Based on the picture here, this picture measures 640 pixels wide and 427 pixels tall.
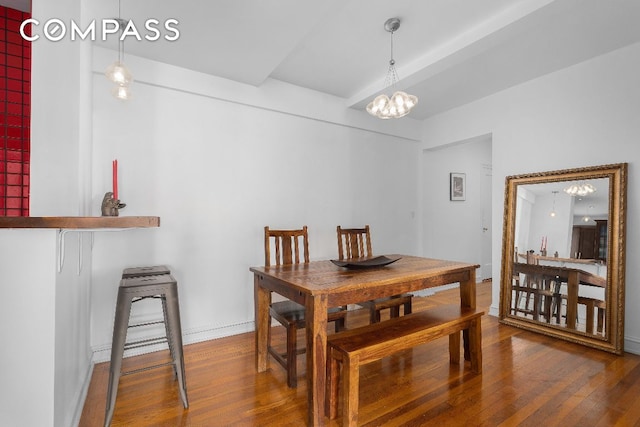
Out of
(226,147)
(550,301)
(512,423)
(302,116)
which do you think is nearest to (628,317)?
(550,301)

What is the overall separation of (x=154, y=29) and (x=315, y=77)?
1.56 metres

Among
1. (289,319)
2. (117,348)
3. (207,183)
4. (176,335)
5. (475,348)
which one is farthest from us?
(207,183)

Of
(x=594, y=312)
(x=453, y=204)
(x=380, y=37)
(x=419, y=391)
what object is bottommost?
(x=419, y=391)

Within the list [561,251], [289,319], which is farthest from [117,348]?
[561,251]

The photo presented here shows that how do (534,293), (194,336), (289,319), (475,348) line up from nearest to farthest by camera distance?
1. (289,319)
2. (475,348)
3. (194,336)
4. (534,293)

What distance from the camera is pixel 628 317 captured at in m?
2.67

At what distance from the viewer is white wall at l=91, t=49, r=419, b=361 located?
8.41 feet

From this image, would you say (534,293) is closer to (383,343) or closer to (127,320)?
(383,343)

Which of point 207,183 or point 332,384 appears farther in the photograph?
point 207,183

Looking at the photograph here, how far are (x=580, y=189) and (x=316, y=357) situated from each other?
116 inches

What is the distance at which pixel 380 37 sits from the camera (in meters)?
2.60

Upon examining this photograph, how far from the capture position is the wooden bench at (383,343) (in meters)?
1.65

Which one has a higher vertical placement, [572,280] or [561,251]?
[561,251]

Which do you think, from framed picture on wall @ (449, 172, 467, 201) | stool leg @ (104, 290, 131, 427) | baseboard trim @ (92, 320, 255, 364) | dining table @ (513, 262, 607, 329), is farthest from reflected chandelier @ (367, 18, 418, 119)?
framed picture on wall @ (449, 172, 467, 201)
